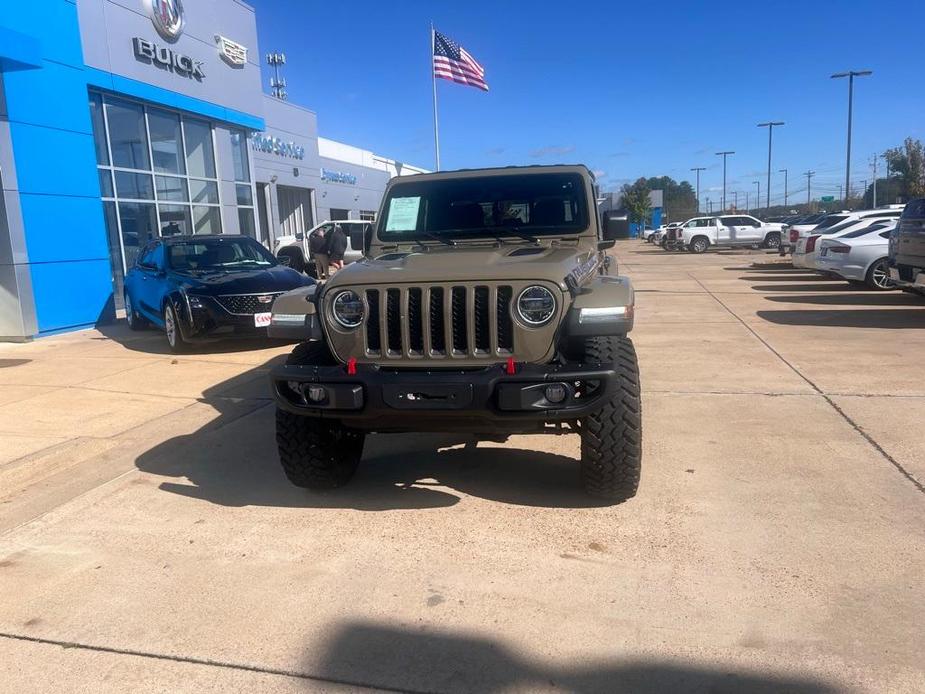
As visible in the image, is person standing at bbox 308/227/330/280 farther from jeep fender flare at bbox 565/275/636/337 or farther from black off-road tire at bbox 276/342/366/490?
jeep fender flare at bbox 565/275/636/337

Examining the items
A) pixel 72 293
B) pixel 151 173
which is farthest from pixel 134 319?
pixel 151 173

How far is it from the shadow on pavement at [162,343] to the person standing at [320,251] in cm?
532

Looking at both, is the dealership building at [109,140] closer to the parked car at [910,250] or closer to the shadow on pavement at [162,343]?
the shadow on pavement at [162,343]

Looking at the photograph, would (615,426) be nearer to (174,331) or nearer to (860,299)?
(174,331)

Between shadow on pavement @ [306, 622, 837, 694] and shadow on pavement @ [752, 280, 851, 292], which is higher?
shadow on pavement @ [306, 622, 837, 694]

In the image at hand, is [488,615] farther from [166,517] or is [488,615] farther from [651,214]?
[651,214]

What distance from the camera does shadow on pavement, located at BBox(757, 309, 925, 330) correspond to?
10000 millimetres

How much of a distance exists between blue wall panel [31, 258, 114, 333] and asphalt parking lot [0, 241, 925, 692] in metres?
5.13

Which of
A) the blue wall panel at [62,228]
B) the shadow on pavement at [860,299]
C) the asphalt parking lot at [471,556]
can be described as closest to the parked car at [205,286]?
the blue wall panel at [62,228]

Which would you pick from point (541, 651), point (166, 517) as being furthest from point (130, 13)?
point (541, 651)

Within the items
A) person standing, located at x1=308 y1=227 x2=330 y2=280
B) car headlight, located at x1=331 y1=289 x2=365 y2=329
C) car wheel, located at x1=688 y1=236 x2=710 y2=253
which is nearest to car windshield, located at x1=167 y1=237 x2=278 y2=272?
person standing, located at x1=308 y1=227 x2=330 y2=280

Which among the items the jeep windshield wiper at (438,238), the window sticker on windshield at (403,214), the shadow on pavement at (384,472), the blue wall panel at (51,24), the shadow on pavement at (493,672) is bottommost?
the shadow on pavement at (493,672)

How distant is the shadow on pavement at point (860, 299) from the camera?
12193 millimetres

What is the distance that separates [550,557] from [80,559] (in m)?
2.30
